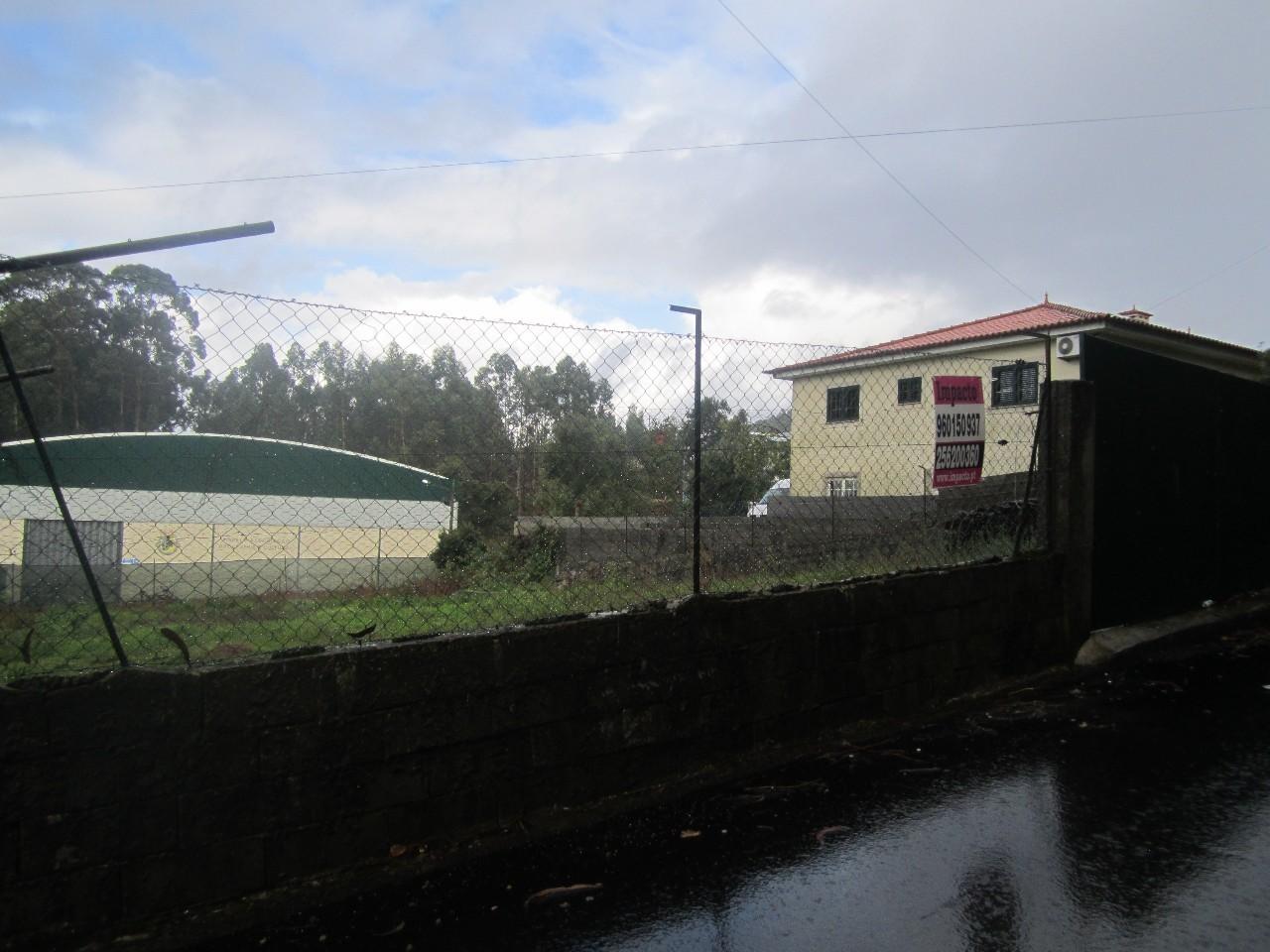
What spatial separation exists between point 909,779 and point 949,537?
8.27ft

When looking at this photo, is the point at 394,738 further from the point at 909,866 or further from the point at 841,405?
the point at 841,405

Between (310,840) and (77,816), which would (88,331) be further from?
(310,840)

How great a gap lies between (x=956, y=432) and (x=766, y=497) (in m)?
1.57

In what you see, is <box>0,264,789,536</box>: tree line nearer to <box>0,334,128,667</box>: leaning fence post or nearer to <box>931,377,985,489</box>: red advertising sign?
→ <box>0,334,128,667</box>: leaning fence post

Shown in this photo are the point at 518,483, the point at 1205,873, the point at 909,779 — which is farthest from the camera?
the point at 909,779

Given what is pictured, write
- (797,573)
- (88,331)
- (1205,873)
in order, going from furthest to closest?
(797,573), (1205,873), (88,331)

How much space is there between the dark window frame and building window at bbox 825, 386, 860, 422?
384mm

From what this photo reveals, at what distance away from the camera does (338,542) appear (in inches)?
144

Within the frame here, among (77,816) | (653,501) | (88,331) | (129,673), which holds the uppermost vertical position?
(88,331)

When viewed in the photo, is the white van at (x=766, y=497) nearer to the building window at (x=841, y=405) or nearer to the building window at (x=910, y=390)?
the building window at (x=841, y=405)

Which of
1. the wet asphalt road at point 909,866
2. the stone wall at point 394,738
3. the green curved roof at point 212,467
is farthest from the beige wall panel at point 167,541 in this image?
the wet asphalt road at point 909,866

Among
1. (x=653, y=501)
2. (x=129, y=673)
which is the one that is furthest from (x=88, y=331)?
(x=653, y=501)

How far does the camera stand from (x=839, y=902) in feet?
10.6

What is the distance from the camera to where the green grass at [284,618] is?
10.6ft
